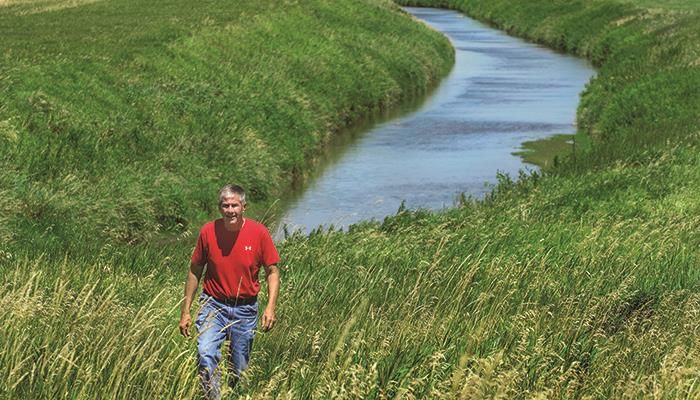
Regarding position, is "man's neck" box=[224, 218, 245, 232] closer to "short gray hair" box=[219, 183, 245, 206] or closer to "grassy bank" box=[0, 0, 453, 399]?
"short gray hair" box=[219, 183, 245, 206]

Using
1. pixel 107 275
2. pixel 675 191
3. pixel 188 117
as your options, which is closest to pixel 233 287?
pixel 107 275

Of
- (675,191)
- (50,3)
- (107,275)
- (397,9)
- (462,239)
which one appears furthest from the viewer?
(397,9)

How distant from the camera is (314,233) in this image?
19.3 meters

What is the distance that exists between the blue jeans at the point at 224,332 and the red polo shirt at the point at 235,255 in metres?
0.11

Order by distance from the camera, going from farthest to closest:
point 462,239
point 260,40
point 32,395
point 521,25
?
point 521,25 → point 260,40 → point 462,239 → point 32,395

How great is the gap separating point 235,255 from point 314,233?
9.68m

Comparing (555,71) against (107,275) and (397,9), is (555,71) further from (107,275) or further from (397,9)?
(107,275)

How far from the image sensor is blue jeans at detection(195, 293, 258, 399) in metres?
9.31

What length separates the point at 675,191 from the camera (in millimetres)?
19750

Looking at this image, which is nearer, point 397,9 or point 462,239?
point 462,239

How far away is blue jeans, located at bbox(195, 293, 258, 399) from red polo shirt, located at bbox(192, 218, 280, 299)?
0.11 m

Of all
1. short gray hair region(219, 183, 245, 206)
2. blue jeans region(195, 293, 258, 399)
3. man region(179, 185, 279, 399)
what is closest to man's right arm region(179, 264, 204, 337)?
man region(179, 185, 279, 399)

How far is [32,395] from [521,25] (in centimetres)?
7008

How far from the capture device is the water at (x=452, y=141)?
26875mm
